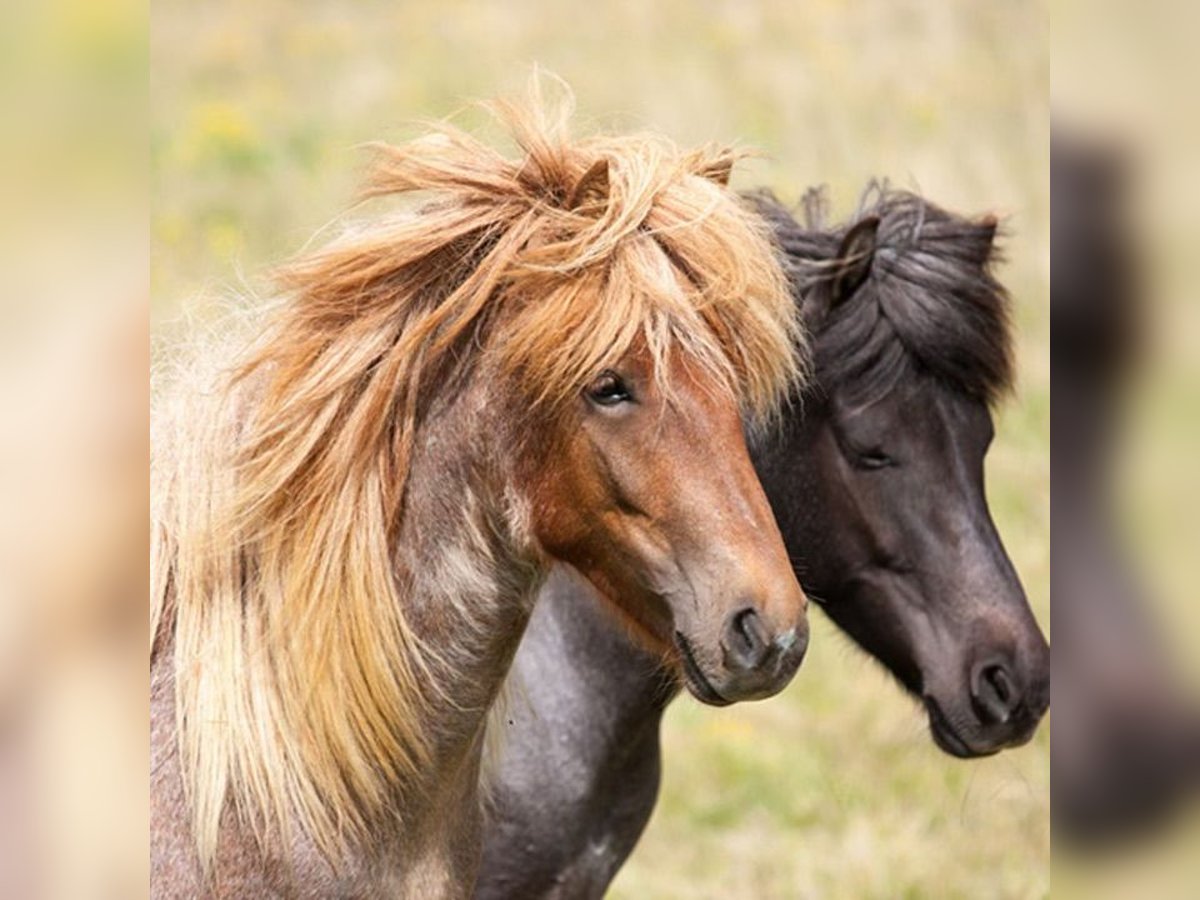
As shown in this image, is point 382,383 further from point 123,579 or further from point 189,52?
point 189,52

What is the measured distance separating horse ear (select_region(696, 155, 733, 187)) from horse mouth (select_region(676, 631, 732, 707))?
3.25ft

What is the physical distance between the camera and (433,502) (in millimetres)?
3057

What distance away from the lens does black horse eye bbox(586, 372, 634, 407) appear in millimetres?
2904

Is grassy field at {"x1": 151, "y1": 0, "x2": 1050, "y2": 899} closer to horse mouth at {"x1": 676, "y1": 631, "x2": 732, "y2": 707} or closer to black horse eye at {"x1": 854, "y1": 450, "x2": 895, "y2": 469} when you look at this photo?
black horse eye at {"x1": 854, "y1": 450, "x2": 895, "y2": 469}

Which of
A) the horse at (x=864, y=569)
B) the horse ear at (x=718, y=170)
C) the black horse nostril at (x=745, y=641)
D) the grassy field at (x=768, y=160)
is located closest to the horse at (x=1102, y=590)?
the black horse nostril at (x=745, y=641)

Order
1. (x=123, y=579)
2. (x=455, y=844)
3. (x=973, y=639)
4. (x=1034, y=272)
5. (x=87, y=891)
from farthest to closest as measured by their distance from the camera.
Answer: (x=1034, y=272) → (x=973, y=639) → (x=455, y=844) → (x=123, y=579) → (x=87, y=891)

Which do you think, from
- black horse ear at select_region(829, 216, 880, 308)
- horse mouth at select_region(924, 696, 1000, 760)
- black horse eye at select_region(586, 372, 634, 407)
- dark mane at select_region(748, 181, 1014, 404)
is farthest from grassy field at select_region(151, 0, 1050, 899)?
black horse eye at select_region(586, 372, 634, 407)

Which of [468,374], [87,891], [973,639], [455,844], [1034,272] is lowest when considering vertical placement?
[1034,272]

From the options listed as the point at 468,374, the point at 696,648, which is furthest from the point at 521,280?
the point at 696,648

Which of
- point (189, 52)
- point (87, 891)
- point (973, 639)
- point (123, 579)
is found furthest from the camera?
point (189, 52)

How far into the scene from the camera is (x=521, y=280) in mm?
3010

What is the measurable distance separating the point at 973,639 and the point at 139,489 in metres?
2.90

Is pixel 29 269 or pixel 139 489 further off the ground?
pixel 29 269

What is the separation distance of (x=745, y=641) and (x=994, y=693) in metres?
1.49
